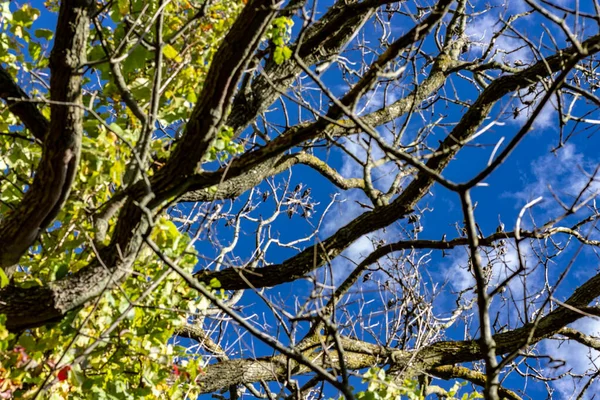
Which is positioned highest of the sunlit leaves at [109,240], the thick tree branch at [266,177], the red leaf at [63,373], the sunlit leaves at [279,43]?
the thick tree branch at [266,177]

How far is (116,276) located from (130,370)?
534 millimetres

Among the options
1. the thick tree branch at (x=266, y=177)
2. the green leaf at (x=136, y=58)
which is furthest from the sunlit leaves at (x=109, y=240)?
the thick tree branch at (x=266, y=177)

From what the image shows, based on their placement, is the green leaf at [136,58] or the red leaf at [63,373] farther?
the green leaf at [136,58]

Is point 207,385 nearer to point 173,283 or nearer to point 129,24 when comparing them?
point 173,283

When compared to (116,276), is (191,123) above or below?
above

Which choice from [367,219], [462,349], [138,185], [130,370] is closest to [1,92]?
[138,185]

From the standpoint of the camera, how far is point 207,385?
15.8 feet

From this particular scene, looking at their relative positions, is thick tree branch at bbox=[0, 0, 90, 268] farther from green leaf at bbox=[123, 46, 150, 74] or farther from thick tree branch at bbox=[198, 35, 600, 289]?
thick tree branch at bbox=[198, 35, 600, 289]

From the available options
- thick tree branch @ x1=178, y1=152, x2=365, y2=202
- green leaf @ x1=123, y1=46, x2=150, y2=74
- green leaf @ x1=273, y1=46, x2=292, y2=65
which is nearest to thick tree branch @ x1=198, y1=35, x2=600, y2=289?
thick tree branch @ x1=178, y1=152, x2=365, y2=202

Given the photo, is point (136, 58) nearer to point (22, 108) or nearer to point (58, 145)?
point (58, 145)

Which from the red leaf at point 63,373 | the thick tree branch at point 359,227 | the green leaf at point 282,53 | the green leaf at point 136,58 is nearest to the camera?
the red leaf at point 63,373

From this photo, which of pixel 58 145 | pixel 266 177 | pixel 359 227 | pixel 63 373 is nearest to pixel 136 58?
pixel 58 145

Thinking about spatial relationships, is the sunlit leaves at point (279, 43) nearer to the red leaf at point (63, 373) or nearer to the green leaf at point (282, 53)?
the green leaf at point (282, 53)

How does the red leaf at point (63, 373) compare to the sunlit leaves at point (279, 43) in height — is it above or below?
below
